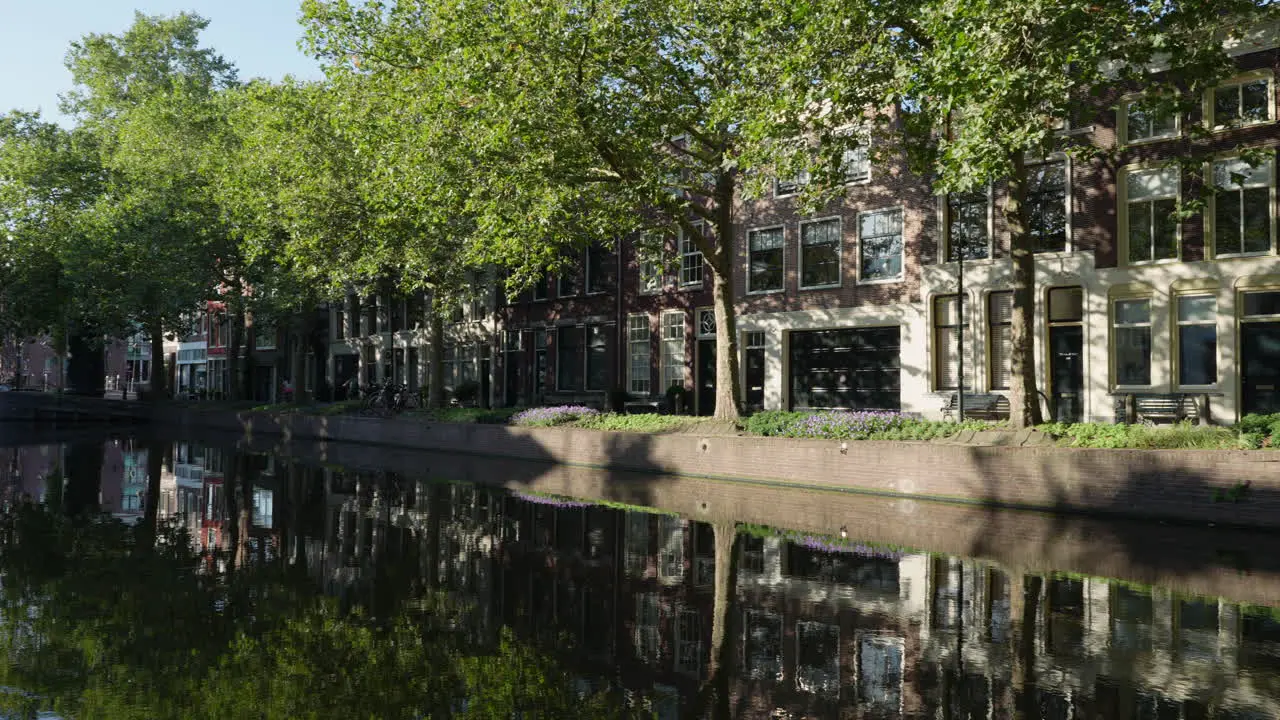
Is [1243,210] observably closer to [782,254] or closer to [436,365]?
[782,254]

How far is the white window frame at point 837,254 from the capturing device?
30.1 metres

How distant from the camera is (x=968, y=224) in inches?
1073

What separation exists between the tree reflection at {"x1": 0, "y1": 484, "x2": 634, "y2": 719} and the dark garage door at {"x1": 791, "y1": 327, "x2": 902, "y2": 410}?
69.9 ft

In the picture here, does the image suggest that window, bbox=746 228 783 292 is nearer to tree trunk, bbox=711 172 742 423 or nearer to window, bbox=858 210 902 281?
window, bbox=858 210 902 281

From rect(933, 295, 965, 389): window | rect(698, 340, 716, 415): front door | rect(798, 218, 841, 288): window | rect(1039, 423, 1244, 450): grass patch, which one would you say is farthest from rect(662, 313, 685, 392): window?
rect(1039, 423, 1244, 450): grass patch

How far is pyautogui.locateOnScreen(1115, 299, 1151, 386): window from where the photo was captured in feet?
77.8

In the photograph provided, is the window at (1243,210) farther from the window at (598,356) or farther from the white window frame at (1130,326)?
the window at (598,356)

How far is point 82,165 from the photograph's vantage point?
50.7 metres

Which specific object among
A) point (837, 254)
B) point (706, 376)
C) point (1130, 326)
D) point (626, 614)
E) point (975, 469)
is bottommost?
point (626, 614)

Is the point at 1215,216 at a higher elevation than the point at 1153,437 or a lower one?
higher

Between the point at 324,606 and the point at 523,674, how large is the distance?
9.27 ft

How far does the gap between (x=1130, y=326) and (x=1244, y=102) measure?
17.6ft

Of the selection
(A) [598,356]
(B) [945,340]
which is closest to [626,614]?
(B) [945,340]

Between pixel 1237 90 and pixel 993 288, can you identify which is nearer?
pixel 1237 90
